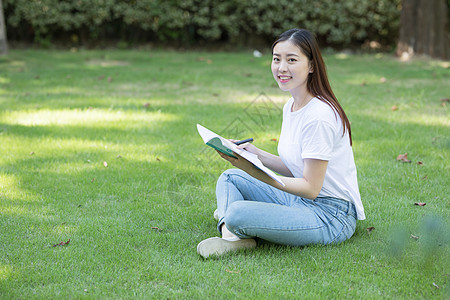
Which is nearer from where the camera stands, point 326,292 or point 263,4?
point 326,292

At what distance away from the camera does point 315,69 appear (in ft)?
8.93

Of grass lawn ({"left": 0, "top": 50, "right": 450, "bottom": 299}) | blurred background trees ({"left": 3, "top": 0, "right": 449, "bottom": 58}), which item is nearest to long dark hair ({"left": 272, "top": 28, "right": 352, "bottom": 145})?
grass lawn ({"left": 0, "top": 50, "right": 450, "bottom": 299})

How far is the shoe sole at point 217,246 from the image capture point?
272 cm

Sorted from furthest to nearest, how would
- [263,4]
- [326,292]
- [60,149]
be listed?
[263,4]
[60,149]
[326,292]

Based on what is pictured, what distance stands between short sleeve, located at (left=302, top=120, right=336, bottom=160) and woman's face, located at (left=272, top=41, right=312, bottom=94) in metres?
0.26

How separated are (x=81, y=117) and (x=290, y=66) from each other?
11.1ft

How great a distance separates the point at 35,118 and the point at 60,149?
43.3 inches

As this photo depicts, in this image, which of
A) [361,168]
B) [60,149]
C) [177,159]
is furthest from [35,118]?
[361,168]

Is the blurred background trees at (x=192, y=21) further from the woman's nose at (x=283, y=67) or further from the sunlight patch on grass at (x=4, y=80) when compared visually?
the woman's nose at (x=283, y=67)

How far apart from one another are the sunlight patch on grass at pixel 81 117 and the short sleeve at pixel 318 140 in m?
3.02

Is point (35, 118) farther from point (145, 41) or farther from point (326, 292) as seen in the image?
point (145, 41)

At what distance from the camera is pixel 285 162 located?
2910 mm

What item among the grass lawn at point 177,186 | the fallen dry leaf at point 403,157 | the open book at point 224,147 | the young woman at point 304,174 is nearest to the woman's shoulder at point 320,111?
the young woman at point 304,174

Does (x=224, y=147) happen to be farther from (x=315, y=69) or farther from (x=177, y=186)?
(x=177, y=186)
